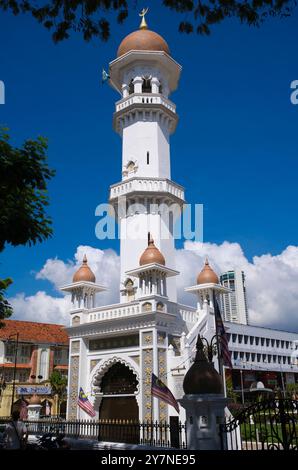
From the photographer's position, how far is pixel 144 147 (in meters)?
29.8

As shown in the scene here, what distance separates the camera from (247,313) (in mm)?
117375

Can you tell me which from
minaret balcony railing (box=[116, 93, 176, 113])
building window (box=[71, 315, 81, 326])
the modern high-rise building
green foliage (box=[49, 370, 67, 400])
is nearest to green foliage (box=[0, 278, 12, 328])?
building window (box=[71, 315, 81, 326])

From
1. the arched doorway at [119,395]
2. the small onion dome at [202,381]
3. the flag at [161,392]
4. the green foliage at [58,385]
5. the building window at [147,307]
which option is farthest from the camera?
the green foliage at [58,385]

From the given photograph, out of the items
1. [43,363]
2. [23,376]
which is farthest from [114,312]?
[43,363]

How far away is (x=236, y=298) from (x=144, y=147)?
92374 millimetres

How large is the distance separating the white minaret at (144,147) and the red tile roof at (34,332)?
86.6 ft

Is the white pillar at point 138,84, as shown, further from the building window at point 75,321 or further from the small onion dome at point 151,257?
the building window at point 75,321

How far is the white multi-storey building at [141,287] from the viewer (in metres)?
21.5

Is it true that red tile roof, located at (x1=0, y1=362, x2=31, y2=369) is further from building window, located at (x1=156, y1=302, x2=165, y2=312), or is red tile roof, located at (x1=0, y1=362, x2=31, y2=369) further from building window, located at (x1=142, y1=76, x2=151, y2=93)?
building window, located at (x1=142, y1=76, x2=151, y2=93)

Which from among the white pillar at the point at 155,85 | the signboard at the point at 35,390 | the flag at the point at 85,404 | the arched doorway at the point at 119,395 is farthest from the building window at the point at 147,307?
the signboard at the point at 35,390

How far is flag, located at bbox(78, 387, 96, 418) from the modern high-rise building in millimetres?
92841

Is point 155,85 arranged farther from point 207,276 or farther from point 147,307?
point 147,307

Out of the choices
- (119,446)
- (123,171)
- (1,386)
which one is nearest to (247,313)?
(1,386)

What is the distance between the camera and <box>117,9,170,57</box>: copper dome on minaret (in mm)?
30891
